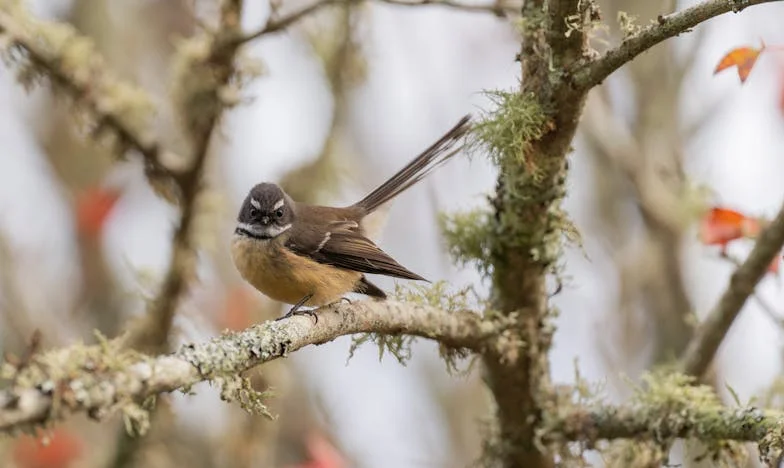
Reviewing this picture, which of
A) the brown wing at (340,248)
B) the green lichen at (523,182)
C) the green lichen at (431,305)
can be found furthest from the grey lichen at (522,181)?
the brown wing at (340,248)

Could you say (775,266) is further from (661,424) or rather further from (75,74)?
(75,74)

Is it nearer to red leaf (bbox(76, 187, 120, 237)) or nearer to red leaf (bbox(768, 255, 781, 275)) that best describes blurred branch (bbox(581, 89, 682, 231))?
red leaf (bbox(768, 255, 781, 275))

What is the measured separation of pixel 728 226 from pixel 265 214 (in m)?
1.93

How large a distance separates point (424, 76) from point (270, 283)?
356cm

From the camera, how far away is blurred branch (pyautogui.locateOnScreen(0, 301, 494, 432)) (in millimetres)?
1691

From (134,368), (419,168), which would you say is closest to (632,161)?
(419,168)

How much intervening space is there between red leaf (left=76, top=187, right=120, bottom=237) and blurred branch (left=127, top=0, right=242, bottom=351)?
7.69 ft

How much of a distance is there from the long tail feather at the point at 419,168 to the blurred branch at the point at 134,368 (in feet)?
3.66

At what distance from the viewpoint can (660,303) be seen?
18.1ft

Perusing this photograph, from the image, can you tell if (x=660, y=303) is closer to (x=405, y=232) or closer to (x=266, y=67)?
(x=266, y=67)

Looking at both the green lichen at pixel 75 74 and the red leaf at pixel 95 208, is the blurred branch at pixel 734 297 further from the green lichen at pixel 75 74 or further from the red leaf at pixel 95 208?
the red leaf at pixel 95 208

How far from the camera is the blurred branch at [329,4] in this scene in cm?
365

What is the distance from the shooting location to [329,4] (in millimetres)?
3807

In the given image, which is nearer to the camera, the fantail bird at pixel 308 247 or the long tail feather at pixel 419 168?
the long tail feather at pixel 419 168
